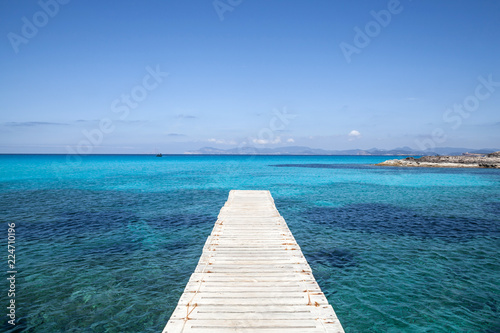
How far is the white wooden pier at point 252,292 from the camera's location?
5.55 metres

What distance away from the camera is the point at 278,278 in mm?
7688

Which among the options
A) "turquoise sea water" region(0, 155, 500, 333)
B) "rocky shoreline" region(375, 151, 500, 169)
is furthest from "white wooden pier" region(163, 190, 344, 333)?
"rocky shoreline" region(375, 151, 500, 169)

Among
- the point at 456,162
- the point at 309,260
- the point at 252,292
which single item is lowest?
the point at 309,260

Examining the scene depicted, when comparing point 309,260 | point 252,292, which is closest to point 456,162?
point 309,260

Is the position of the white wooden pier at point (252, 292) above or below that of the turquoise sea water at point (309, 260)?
above

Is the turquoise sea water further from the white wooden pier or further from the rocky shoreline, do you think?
the rocky shoreline

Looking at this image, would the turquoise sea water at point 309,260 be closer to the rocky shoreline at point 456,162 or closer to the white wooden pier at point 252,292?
the white wooden pier at point 252,292

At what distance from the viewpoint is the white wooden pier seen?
5547 mm

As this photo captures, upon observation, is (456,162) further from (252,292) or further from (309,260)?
(252,292)

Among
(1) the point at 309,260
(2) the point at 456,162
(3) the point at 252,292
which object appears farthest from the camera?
(2) the point at 456,162

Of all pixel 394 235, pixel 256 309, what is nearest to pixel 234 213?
pixel 394 235

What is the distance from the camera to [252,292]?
6.88m

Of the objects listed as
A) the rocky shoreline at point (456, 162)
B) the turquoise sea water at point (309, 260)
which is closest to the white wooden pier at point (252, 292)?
the turquoise sea water at point (309, 260)

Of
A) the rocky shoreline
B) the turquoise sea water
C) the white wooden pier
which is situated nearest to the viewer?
the white wooden pier
